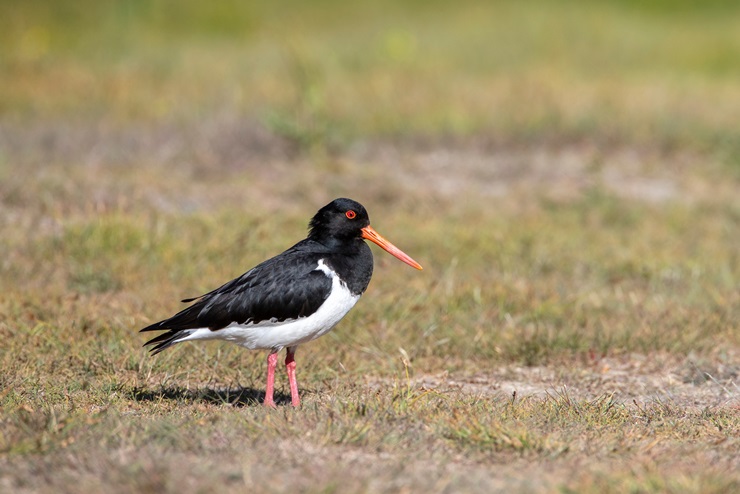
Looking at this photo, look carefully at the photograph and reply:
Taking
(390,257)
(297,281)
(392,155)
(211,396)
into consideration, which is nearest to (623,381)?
(297,281)

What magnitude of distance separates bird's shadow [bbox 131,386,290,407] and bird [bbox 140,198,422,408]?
0.21 m

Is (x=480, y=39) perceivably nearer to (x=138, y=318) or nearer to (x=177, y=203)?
(x=177, y=203)

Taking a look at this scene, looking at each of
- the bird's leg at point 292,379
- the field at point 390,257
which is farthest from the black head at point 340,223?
the field at point 390,257

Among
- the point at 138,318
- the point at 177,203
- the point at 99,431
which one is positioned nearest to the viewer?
the point at 99,431

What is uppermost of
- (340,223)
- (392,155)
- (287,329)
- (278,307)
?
(392,155)

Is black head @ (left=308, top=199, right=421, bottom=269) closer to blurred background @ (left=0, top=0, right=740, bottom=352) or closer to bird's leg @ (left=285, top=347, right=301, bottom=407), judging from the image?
bird's leg @ (left=285, top=347, right=301, bottom=407)

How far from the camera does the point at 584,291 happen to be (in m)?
7.55

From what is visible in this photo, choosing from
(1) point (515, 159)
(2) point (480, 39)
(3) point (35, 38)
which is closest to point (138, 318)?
(1) point (515, 159)

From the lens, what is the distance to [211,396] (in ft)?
18.0

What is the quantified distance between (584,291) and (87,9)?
1432 cm

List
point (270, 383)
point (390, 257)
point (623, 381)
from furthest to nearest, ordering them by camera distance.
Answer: point (390, 257), point (623, 381), point (270, 383)

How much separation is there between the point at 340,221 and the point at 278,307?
0.73 meters

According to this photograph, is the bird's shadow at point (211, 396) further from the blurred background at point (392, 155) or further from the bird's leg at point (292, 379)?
the blurred background at point (392, 155)

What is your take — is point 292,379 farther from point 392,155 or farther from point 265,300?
point 392,155
